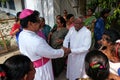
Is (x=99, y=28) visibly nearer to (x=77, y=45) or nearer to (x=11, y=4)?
(x=77, y=45)

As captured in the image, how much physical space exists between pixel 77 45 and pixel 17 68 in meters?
2.03

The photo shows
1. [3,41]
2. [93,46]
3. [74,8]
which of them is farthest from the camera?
[74,8]

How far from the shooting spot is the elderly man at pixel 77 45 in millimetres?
3352

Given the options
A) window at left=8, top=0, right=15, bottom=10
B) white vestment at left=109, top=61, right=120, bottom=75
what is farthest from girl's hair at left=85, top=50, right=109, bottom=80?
window at left=8, top=0, right=15, bottom=10

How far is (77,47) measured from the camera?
3.48 metres

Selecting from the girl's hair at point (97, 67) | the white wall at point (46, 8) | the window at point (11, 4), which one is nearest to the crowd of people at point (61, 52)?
the girl's hair at point (97, 67)

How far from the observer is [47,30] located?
475cm

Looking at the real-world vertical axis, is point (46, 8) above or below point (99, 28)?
above

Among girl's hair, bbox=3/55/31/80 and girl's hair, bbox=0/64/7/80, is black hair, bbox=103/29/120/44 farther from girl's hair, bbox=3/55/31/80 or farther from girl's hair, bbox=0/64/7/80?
girl's hair, bbox=0/64/7/80

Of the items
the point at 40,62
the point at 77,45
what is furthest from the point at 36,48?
the point at 77,45

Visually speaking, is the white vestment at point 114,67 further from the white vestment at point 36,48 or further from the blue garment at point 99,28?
the blue garment at point 99,28

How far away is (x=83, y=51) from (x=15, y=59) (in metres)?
1.88

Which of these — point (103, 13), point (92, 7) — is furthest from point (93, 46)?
point (92, 7)

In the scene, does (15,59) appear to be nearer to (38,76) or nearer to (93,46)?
(38,76)
